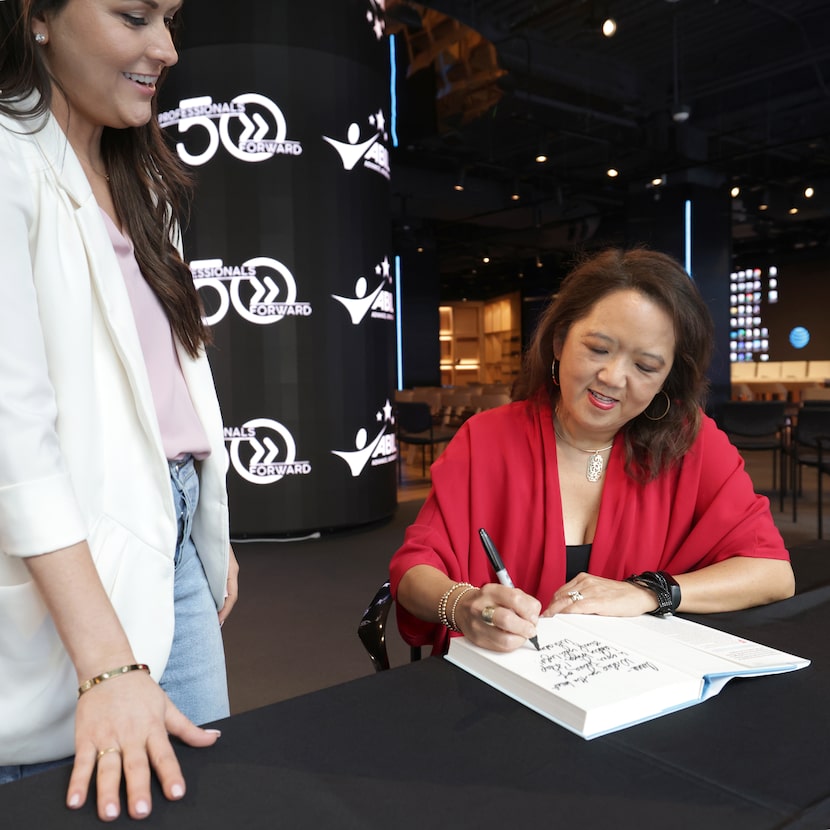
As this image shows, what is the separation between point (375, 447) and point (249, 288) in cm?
149

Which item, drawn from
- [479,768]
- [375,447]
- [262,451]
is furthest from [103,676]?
[375,447]

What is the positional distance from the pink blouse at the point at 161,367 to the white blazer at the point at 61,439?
12 cm

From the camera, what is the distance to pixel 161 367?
3.70 ft

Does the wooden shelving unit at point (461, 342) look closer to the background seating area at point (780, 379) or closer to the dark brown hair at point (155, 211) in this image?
the background seating area at point (780, 379)

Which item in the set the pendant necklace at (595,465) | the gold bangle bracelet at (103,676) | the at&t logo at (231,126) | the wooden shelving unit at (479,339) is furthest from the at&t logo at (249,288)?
the wooden shelving unit at (479,339)

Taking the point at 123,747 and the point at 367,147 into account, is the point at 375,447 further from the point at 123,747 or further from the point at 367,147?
the point at 123,747

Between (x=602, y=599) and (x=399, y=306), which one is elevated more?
(x=399, y=306)

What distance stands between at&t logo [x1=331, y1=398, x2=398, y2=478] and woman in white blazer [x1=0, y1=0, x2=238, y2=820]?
13.9ft

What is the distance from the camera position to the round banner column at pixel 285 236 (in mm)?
4965

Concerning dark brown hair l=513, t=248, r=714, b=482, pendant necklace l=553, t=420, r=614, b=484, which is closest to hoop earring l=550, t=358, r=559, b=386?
dark brown hair l=513, t=248, r=714, b=482

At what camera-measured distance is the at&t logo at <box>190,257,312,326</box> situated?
5.04 meters

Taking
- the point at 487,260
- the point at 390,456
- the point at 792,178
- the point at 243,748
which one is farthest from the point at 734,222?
the point at 243,748

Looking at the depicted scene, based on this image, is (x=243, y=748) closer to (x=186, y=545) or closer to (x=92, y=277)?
(x=186, y=545)

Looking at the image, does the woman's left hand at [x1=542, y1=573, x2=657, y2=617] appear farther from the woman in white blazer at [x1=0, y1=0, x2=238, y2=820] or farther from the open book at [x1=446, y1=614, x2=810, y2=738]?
the woman in white blazer at [x1=0, y1=0, x2=238, y2=820]
